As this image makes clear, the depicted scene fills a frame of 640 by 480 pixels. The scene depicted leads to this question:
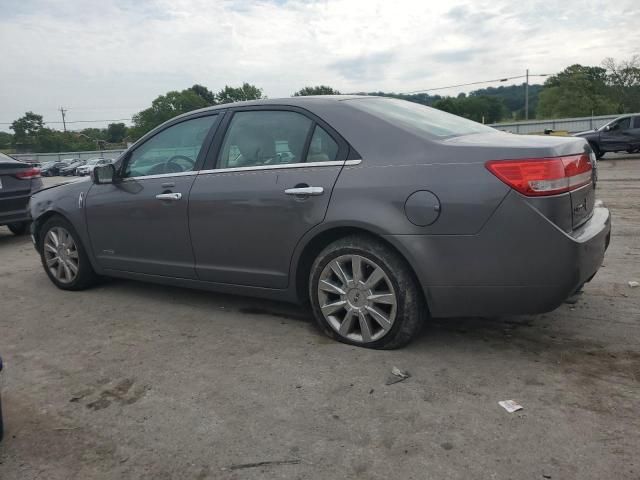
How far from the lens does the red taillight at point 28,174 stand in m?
7.96

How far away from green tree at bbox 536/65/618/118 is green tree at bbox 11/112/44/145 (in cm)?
8123

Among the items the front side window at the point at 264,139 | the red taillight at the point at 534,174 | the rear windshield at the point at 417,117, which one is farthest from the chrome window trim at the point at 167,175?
the red taillight at the point at 534,174

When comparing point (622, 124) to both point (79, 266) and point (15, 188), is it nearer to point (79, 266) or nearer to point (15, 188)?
point (15, 188)

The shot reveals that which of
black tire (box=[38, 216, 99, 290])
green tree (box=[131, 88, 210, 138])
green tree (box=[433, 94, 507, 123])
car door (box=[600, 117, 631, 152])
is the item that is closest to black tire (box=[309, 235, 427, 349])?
black tire (box=[38, 216, 99, 290])

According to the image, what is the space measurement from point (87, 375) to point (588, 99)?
238ft

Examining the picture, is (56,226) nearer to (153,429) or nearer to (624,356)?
(153,429)

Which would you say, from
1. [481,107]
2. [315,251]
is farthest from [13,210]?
[481,107]

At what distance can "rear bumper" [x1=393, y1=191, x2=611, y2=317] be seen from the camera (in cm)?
287

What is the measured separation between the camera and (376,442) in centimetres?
245

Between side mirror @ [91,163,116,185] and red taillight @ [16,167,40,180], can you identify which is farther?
red taillight @ [16,167,40,180]

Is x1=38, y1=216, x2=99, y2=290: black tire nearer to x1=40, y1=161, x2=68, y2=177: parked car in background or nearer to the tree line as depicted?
the tree line

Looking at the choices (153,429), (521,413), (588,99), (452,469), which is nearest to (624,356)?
(521,413)

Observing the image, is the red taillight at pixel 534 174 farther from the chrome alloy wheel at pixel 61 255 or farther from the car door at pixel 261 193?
the chrome alloy wheel at pixel 61 255

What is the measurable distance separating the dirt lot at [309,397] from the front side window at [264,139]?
1.20 metres
